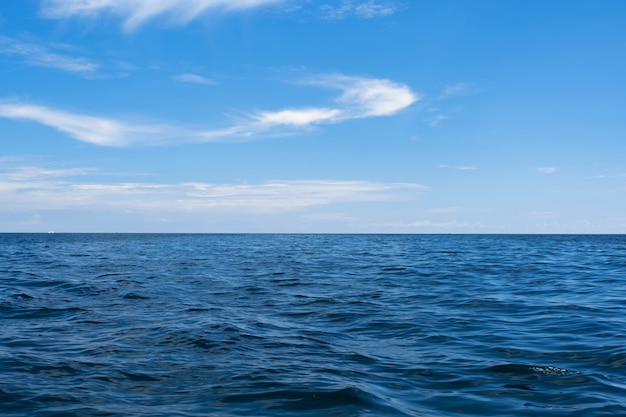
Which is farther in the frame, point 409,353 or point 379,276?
point 379,276

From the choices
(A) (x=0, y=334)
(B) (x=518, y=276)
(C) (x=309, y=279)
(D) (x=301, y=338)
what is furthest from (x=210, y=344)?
(B) (x=518, y=276)

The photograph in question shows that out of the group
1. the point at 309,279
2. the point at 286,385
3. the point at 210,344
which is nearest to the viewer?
the point at 286,385

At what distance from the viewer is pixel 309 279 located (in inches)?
1006

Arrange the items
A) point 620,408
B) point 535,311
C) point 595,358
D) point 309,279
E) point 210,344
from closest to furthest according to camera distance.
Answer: point 620,408
point 595,358
point 210,344
point 535,311
point 309,279

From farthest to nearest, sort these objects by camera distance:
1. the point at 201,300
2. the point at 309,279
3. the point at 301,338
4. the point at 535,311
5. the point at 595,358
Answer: the point at 309,279 < the point at 201,300 < the point at 535,311 < the point at 301,338 < the point at 595,358

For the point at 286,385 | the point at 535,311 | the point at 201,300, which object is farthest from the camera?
the point at 201,300

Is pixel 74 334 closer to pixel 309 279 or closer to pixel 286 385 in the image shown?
pixel 286 385

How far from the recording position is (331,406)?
7.69 meters

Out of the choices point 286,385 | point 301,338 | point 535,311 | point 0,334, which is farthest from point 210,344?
point 535,311

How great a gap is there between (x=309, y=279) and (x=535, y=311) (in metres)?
11.9

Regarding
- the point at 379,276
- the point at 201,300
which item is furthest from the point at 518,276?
the point at 201,300

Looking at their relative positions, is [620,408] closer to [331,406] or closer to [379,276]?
[331,406]

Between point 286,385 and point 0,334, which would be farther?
point 0,334

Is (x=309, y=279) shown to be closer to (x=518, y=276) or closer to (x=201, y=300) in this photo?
(x=201, y=300)
